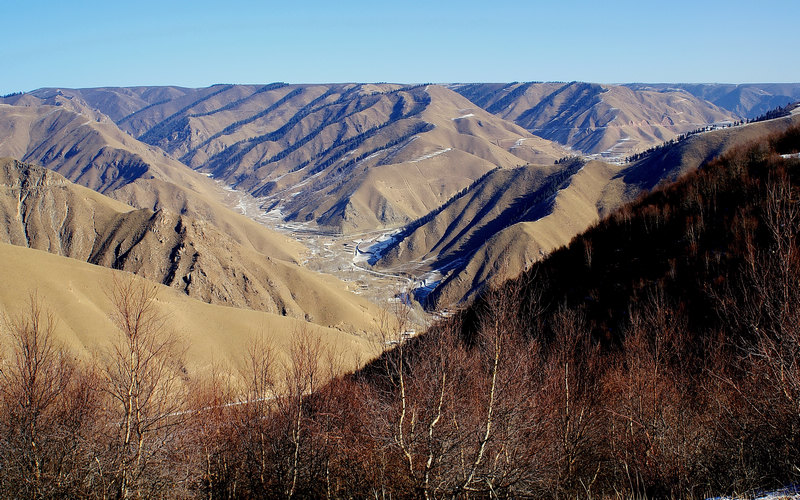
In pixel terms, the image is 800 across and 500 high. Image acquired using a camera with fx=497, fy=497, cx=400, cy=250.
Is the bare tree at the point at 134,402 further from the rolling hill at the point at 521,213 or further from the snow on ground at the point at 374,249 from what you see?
the snow on ground at the point at 374,249

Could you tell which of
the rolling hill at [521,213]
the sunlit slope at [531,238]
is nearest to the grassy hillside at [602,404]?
the sunlit slope at [531,238]

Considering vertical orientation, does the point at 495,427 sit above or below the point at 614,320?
above

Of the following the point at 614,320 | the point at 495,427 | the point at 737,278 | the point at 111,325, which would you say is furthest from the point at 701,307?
the point at 111,325

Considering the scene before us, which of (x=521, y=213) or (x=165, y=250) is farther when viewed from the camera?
(x=521, y=213)

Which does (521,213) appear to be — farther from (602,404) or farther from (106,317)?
(602,404)

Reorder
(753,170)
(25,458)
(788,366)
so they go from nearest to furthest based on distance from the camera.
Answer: (788,366), (25,458), (753,170)

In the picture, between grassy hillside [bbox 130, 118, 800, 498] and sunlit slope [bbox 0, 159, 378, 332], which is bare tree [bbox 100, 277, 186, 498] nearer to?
grassy hillside [bbox 130, 118, 800, 498]

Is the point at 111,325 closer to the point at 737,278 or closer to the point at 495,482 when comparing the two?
the point at 495,482

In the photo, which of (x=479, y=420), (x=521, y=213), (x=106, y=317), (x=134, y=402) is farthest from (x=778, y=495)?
(x=521, y=213)
